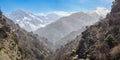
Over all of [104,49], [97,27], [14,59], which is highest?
[97,27]

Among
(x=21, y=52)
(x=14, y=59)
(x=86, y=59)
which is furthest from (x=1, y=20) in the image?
(x=86, y=59)

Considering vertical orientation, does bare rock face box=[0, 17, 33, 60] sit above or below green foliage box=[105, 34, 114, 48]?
below

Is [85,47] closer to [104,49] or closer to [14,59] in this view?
[104,49]

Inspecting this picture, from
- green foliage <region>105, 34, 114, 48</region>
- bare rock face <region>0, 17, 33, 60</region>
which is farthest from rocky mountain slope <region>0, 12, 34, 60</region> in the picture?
green foliage <region>105, 34, 114, 48</region>

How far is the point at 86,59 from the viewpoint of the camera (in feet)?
337

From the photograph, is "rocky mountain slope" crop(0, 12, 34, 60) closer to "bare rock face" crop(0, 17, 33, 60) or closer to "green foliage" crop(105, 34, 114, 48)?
"bare rock face" crop(0, 17, 33, 60)

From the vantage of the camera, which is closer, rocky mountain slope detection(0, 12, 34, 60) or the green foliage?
the green foliage

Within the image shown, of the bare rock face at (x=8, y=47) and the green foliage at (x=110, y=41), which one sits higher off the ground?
the green foliage at (x=110, y=41)

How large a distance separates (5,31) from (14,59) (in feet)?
75.3

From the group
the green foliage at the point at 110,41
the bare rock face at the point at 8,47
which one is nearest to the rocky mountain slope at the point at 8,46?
the bare rock face at the point at 8,47

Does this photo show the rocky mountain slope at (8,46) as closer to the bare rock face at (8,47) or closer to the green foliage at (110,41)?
the bare rock face at (8,47)

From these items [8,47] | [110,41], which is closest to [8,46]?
[8,47]

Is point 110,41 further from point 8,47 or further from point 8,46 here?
point 8,46

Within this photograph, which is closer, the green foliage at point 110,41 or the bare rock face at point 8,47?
the green foliage at point 110,41
